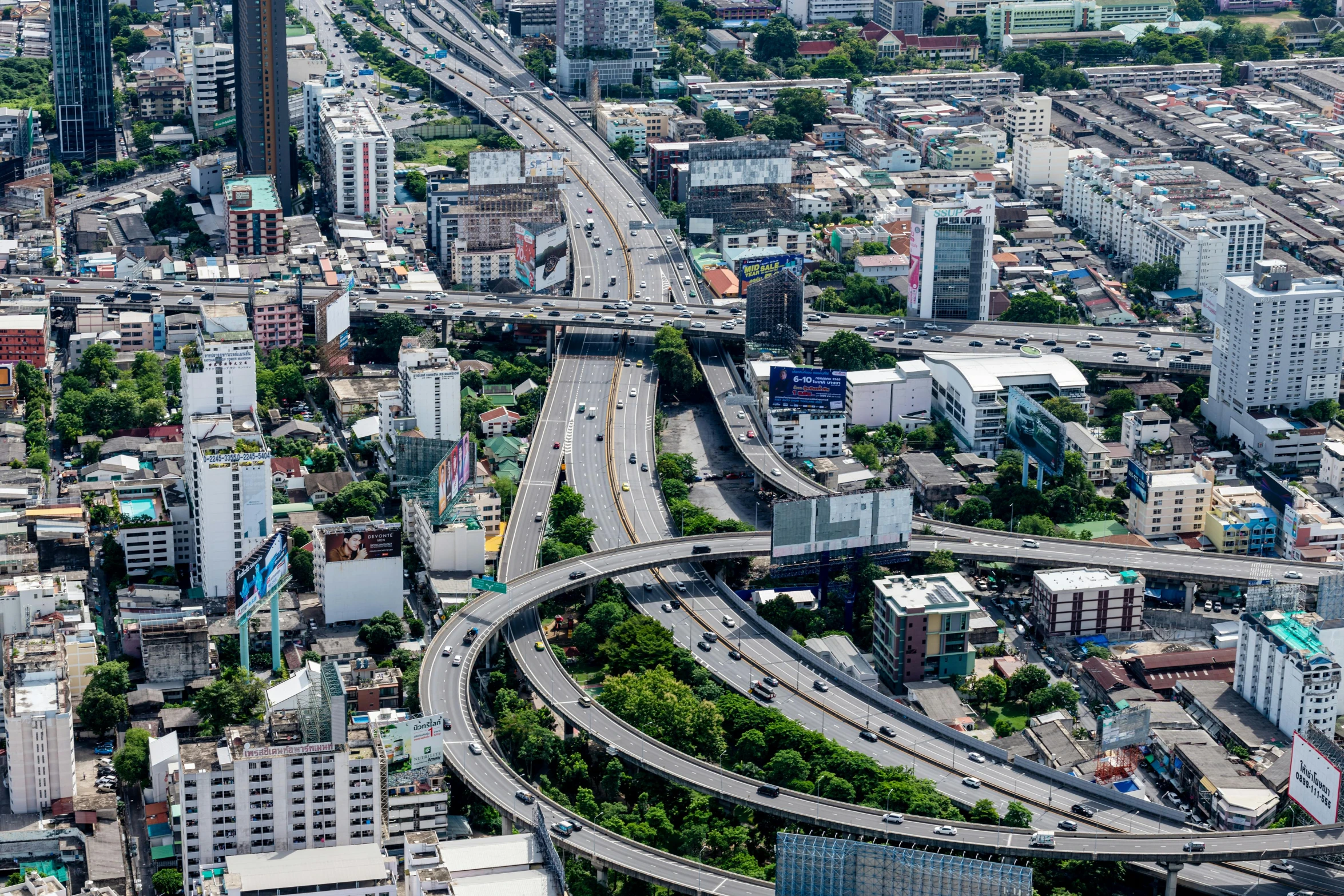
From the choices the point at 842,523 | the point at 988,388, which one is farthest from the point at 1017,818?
the point at 988,388

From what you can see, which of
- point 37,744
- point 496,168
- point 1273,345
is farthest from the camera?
point 496,168

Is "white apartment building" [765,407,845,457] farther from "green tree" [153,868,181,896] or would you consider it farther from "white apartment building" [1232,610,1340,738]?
"green tree" [153,868,181,896]

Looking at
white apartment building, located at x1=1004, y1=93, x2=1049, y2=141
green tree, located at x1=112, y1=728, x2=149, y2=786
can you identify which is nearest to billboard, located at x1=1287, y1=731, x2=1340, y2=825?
green tree, located at x1=112, y1=728, x2=149, y2=786

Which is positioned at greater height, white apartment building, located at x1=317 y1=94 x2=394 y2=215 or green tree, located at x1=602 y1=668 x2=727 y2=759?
white apartment building, located at x1=317 y1=94 x2=394 y2=215

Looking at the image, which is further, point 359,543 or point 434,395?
point 434,395

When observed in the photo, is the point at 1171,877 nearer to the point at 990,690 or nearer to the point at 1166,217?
the point at 990,690
